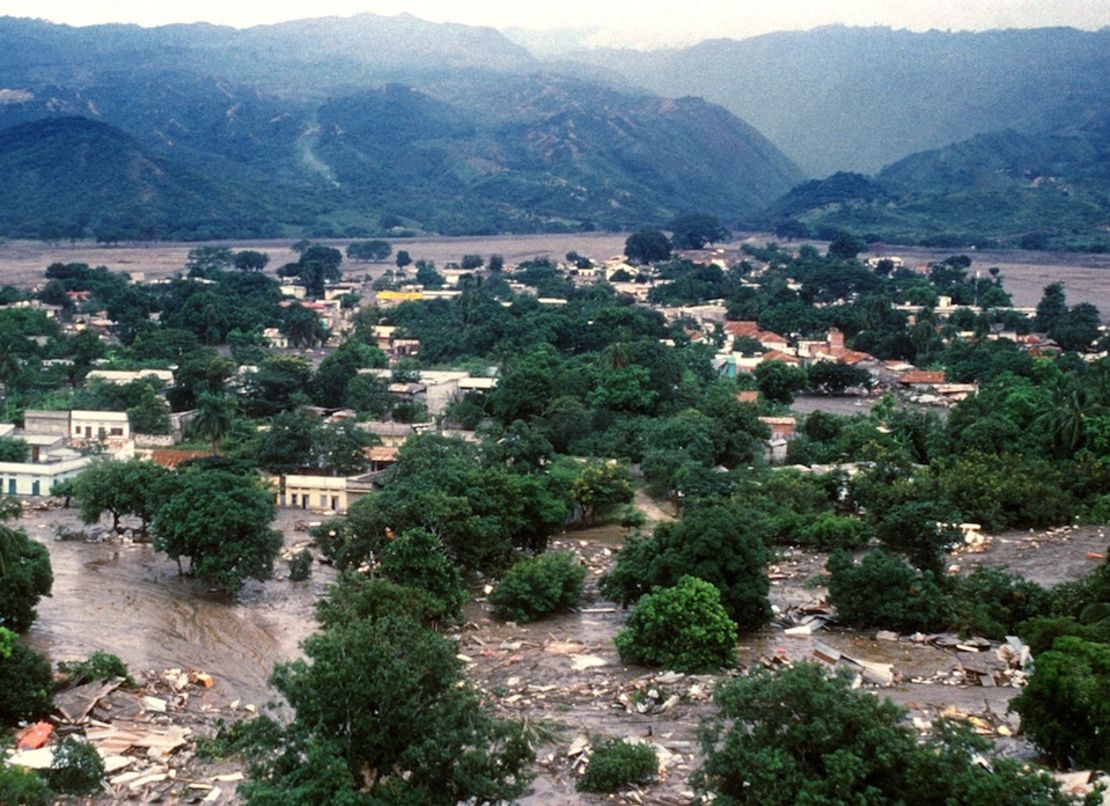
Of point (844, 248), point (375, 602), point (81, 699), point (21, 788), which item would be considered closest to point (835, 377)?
point (375, 602)

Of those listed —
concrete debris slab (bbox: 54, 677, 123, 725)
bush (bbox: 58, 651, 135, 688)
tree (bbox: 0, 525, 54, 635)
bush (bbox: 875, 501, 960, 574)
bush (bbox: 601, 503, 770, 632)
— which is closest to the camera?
concrete debris slab (bbox: 54, 677, 123, 725)

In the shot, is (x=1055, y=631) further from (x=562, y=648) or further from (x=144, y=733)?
(x=144, y=733)

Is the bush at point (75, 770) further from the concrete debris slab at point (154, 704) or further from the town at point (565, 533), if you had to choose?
the concrete debris slab at point (154, 704)

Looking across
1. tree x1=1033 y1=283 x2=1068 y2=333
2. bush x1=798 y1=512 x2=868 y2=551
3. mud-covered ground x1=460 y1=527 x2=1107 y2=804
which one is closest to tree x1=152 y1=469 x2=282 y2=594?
mud-covered ground x1=460 y1=527 x2=1107 y2=804

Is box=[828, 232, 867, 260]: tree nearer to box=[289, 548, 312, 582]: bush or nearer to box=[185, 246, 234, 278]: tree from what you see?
box=[185, 246, 234, 278]: tree

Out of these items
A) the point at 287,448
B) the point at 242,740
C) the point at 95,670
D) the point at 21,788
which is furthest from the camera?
the point at 287,448

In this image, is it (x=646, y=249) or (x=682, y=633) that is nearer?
(x=682, y=633)
